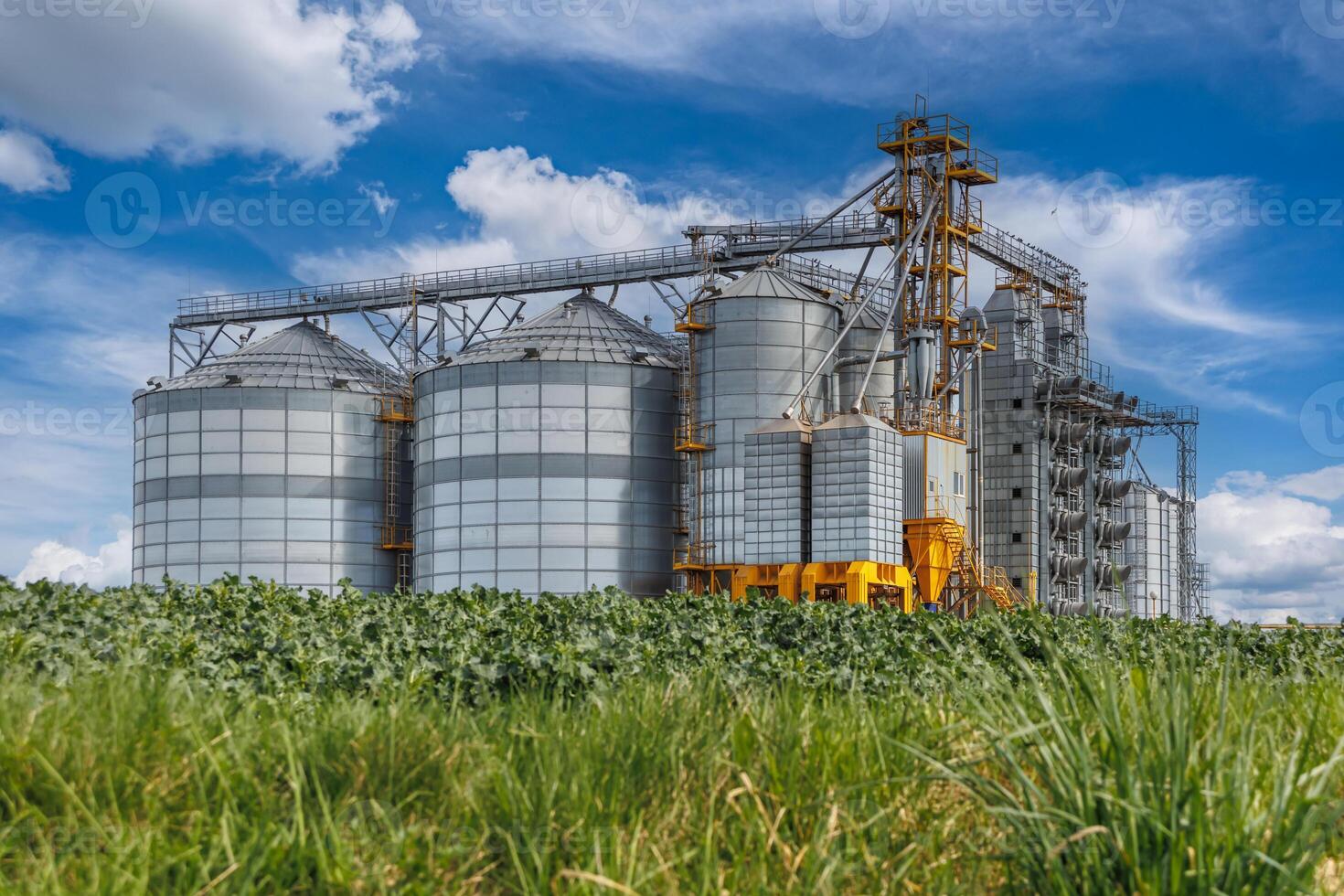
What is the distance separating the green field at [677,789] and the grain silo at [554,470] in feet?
132

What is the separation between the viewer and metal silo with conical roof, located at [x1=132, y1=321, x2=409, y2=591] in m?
56.2

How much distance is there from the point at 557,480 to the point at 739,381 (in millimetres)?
7969

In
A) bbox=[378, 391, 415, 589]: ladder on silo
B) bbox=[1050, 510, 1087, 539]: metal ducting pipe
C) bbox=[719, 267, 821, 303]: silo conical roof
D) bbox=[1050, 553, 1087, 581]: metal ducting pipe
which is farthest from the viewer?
bbox=[378, 391, 415, 589]: ladder on silo

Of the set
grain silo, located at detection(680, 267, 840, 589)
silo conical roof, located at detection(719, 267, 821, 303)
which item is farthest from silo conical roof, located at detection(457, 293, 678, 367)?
silo conical roof, located at detection(719, 267, 821, 303)

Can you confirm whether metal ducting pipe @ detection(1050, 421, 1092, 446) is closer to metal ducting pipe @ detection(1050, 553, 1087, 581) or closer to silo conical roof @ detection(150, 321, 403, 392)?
metal ducting pipe @ detection(1050, 553, 1087, 581)

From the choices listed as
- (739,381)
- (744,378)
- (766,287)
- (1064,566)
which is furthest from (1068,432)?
(739,381)

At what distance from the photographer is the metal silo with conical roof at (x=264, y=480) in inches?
2213

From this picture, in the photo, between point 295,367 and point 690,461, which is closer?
point 690,461

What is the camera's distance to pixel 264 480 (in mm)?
56531

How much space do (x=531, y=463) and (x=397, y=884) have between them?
44.8 m

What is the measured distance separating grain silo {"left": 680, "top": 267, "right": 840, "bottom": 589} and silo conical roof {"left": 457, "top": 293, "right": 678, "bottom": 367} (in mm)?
3629

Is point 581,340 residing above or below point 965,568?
above

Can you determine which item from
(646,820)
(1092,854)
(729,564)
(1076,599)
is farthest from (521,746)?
(1076,599)

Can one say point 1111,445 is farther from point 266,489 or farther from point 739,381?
point 266,489
